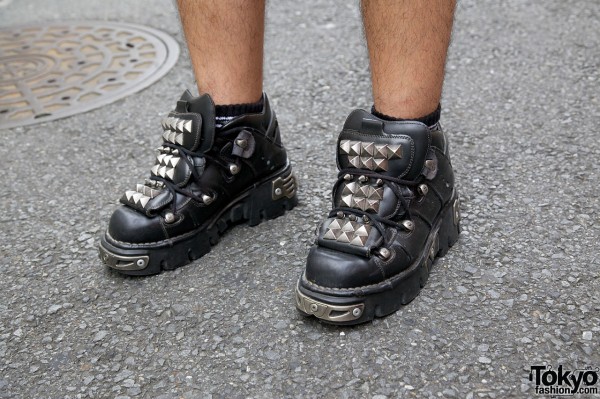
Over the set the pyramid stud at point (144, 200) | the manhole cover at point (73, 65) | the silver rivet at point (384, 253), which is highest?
the pyramid stud at point (144, 200)

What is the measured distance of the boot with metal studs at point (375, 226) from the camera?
1.28 m

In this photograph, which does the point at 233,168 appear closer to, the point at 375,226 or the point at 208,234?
the point at 208,234

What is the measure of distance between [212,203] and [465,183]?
2.07 feet

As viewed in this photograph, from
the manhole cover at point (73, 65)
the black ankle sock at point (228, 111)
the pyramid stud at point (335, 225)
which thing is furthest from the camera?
the manhole cover at point (73, 65)

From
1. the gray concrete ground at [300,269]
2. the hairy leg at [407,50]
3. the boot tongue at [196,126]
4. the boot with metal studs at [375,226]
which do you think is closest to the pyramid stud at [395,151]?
the boot with metal studs at [375,226]

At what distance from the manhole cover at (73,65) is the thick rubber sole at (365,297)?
4.32ft

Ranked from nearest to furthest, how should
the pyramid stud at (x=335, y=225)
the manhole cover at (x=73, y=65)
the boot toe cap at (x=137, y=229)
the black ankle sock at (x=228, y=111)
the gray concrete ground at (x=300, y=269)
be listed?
the gray concrete ground at (x=300, y=269), the pyramid stud at (x=335, y=225), the boot toe cap at (x=137, y=229), the black ankle sock at (x=228, y=111), the manhole cover at (x=73, y=65)

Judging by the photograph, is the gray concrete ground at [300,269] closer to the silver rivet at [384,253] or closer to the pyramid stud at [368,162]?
the silver rivet at [384,253]

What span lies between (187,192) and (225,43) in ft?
1.05

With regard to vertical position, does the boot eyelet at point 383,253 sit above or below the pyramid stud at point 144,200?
below

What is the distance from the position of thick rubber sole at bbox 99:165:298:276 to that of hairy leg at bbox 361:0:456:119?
0.35 metres

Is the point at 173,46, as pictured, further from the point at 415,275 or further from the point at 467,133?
the point at 415,275

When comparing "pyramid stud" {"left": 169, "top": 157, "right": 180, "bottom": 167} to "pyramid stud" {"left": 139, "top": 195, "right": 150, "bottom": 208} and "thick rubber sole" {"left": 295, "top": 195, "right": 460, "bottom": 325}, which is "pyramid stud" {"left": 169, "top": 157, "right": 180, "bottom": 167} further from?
"thick rubber sole" {"left": 295, "top": 195, "right": 460, "bottom": 325}

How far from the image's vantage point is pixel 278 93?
7.77 ft
